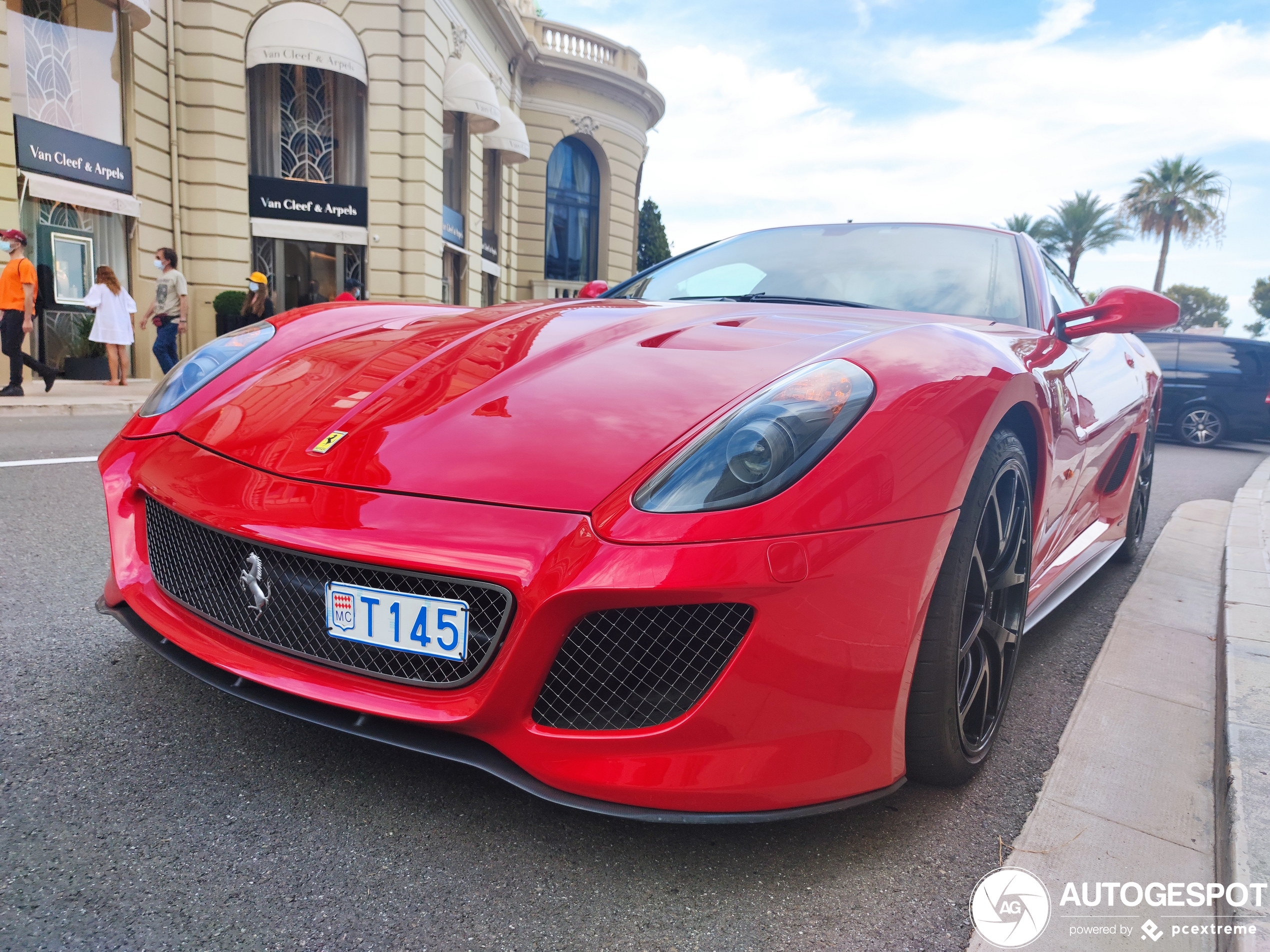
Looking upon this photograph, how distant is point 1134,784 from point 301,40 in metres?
14.8

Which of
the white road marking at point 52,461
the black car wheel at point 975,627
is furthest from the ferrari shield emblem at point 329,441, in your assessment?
the white road marking at point 52,461

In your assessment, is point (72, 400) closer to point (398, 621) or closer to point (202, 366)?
point (202, 366)

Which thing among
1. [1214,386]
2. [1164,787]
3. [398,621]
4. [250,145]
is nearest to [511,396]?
[398,621]

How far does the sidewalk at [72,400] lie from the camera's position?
8.44 m

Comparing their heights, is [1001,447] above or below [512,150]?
below

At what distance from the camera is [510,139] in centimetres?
2027

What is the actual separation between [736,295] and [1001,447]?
Result: 114 centimetres

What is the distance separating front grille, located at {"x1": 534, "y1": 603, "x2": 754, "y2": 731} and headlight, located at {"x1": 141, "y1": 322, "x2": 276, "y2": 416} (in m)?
1.26

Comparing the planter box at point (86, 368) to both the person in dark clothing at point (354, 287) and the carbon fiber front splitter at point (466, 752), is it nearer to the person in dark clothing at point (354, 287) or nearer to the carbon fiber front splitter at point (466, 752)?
the person in dark clothing at point (354, 287)

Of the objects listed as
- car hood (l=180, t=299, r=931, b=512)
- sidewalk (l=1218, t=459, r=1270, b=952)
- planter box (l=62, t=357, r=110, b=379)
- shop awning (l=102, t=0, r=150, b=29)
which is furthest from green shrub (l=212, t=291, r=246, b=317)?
sidewalk (l=1218, t=459, r=1270, b=952)

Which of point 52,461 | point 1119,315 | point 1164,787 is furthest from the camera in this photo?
point 52,461

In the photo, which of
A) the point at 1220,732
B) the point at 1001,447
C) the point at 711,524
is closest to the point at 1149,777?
the point at 1220,732

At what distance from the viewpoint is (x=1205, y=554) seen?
14.1 feet

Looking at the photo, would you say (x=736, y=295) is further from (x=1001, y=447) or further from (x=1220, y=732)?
(x=1220, y=732)
